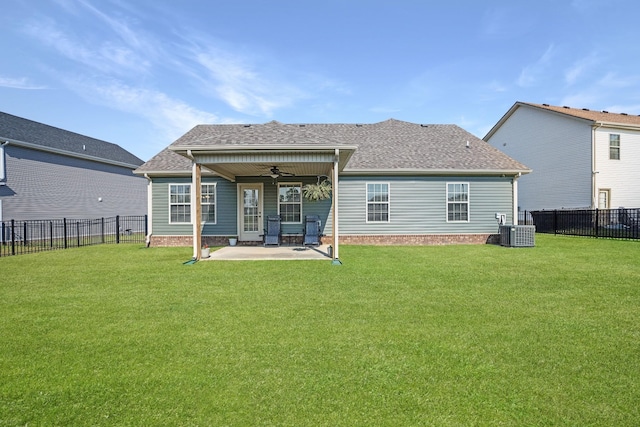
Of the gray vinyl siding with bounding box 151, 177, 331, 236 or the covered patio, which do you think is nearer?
the covered patio

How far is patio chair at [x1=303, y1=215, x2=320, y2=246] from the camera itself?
11.9m

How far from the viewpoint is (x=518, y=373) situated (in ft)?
9.45

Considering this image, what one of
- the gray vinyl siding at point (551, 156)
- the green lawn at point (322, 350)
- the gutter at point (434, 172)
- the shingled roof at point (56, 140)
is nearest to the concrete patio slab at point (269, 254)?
the green lawn at point (322, 350)

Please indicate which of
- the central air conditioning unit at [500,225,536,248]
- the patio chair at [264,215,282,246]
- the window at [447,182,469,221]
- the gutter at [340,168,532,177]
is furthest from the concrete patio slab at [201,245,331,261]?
A: the central air conditioning unit at [500,225,536,248]

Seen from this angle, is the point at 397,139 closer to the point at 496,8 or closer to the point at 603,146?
the point at 496,8

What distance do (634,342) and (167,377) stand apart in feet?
15.4

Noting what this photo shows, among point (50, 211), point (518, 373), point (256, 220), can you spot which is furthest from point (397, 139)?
point (50, 211)

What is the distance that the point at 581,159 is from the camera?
1731 cm

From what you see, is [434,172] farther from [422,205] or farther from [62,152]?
[62,152]

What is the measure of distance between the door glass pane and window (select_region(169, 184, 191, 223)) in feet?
7.11

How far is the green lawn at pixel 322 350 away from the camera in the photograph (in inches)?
92.8

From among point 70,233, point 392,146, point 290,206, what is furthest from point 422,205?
point 70,233

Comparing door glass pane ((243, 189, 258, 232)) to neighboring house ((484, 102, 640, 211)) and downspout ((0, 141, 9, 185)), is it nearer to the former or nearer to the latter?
downspout ((0, 141, 9, 185))

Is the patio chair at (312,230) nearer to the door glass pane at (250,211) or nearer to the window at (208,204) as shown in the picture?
the door glass pane at (250,211)
